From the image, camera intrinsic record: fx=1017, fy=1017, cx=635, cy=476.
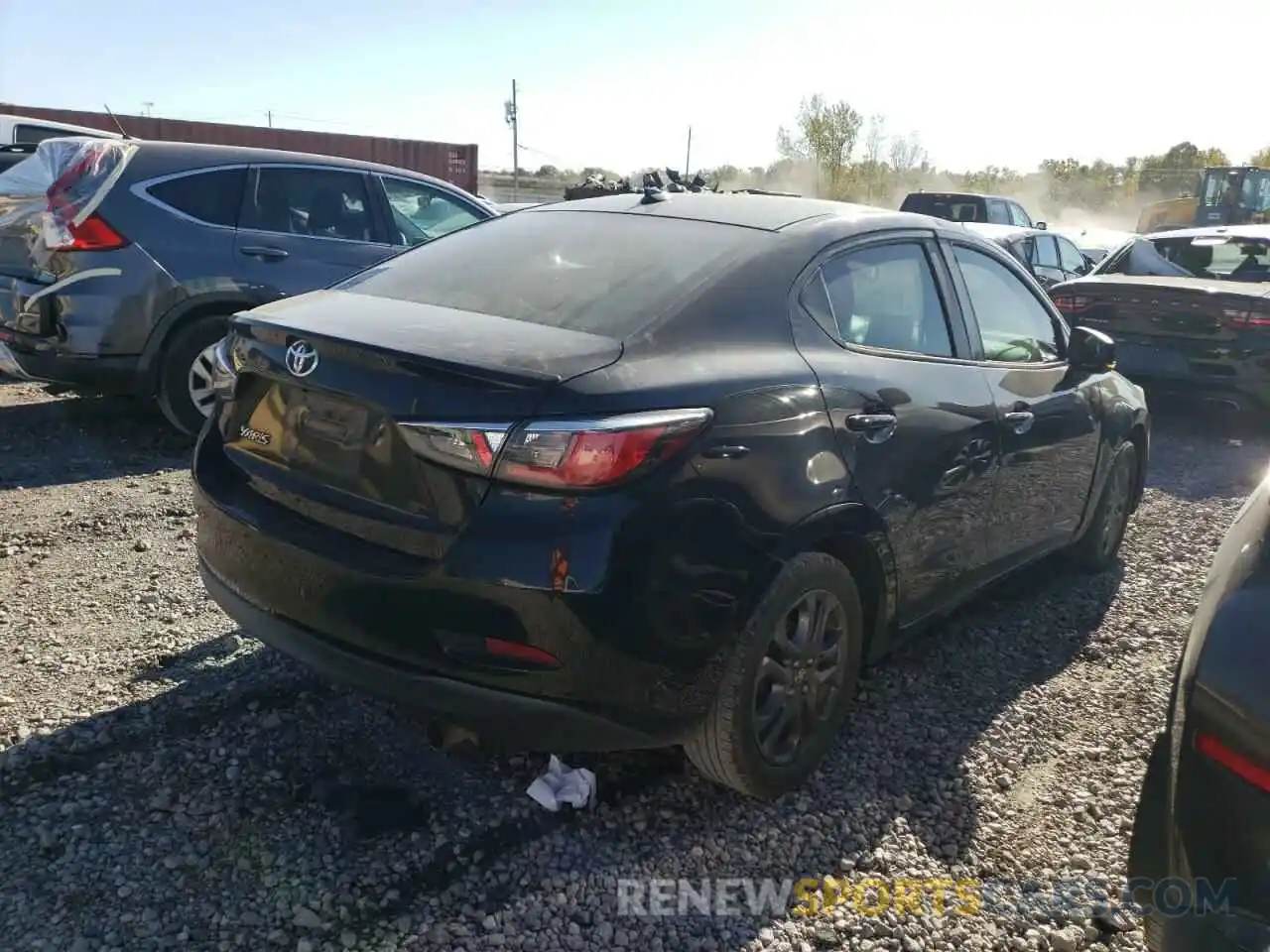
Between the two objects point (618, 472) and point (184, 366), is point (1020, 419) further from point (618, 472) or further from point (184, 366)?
point (184, 366)

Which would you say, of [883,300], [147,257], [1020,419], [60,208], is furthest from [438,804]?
[60,208]

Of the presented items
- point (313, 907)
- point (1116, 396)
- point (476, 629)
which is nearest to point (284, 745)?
point (313, 907)

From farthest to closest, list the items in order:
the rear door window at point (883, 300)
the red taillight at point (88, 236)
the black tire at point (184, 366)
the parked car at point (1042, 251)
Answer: the parked car at point (1042, 251)
the black tire at point (184, 366)
the red taillight at point (88, 236)
the rear door window at point (883, 300)

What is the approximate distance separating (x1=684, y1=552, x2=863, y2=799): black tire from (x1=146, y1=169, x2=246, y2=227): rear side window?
4.67 m

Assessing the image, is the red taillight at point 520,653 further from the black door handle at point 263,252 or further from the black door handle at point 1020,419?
the black door handle at point 263,252

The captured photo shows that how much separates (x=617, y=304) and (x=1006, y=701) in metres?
2.09

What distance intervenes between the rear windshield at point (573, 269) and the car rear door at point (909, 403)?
0.36m

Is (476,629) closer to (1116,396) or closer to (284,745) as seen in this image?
(284,745)

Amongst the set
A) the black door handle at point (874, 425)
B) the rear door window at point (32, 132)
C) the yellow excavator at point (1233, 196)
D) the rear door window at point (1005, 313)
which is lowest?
the black door handle at point (874, 425)

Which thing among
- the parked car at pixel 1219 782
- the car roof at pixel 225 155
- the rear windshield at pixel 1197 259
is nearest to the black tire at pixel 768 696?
the parked car at pixel 1219 782

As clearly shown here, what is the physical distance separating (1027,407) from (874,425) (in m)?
1.16

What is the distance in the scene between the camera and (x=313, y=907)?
94.0 inches

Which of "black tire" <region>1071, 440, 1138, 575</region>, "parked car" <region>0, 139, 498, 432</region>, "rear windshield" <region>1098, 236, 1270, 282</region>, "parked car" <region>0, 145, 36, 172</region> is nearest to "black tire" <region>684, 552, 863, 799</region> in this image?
"black tire" <region>1071, 440, 1138, 575</region>

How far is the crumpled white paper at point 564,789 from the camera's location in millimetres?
2824
